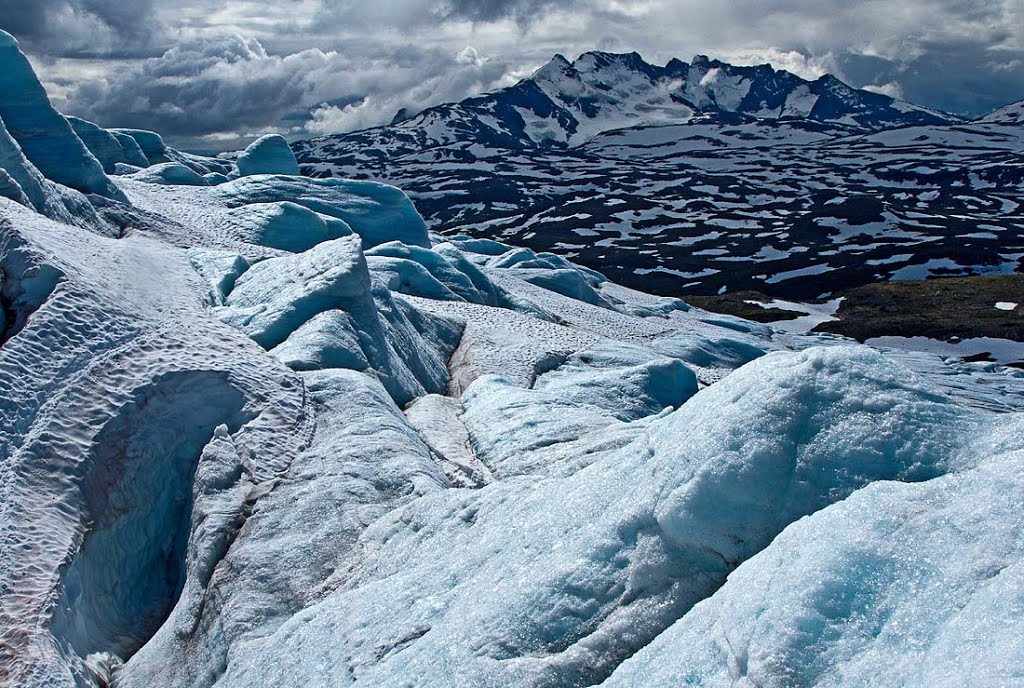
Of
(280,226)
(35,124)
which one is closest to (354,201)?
(280,226)

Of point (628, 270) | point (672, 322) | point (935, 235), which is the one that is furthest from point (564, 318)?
point (935, 235)

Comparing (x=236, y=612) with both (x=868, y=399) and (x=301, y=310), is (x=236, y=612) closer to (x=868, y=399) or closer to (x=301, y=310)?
(x=868, y=399)

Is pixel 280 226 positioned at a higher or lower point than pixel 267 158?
lower

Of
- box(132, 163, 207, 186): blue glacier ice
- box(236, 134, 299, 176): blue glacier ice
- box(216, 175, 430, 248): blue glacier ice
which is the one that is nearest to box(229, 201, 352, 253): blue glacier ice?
box(216, 175, 430, 248): blue glacier ice

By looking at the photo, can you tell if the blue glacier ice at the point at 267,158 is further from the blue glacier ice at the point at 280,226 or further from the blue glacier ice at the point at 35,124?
the blue glacier ice at the point at 35,124

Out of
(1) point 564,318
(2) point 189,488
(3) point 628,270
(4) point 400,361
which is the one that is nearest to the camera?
(2) point 189,488

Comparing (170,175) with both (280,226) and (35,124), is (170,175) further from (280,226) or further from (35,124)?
(280,226)

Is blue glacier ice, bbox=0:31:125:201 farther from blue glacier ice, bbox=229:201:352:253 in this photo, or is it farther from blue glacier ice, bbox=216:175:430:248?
blue glacier ice, bbox=216:175:430:248

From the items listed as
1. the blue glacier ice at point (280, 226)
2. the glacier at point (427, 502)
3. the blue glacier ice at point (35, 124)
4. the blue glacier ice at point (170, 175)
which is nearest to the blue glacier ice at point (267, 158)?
the blue glacier ice at point (170, 175)
